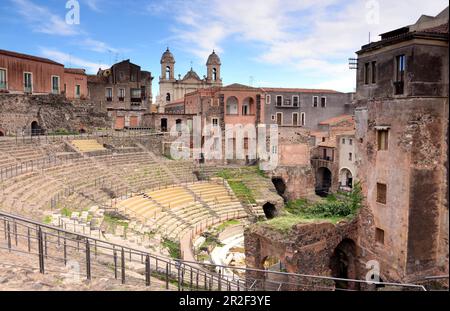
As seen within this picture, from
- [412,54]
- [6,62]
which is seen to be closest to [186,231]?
[412,54]

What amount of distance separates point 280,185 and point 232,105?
963 centimetres

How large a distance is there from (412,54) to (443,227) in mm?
6225

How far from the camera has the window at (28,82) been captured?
99.5 ft

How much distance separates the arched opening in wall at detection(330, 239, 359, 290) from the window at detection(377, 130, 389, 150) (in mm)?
4623

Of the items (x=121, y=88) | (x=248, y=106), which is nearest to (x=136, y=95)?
(x=121, y=88)

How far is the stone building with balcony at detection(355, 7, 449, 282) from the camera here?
13.6 metres

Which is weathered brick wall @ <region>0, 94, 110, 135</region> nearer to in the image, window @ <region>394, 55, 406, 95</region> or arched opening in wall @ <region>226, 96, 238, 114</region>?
arched opening in wall @ <region>226, 96, 238, 114</region>

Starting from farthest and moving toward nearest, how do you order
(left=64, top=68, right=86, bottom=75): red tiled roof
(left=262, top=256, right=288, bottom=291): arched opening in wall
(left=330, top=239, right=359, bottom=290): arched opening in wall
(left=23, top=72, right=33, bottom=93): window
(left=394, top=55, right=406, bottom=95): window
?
(left=64, top=68, right=86, bottom=75): red tiled roof
(left=23, top=72, right=33, bottom=93): window
(left=330, top=239, right=359, bottom=290): arched opening in wall
(left=262, top=256, right=288, bottom=291): arched opening in wall
(left=394, top=55, right=406, bottom=95): window

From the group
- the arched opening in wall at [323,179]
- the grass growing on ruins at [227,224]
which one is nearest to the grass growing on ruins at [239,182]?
the grass growing on ruins at [227,224]

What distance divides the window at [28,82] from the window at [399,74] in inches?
1072

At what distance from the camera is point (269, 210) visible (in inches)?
1224

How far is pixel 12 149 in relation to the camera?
2252 centimetres

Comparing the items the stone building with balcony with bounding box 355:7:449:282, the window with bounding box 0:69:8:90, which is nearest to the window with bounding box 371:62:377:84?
the stone building with balcony with bounding box 355:7:449:282

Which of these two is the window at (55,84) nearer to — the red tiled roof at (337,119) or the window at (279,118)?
the window at (279,118)
